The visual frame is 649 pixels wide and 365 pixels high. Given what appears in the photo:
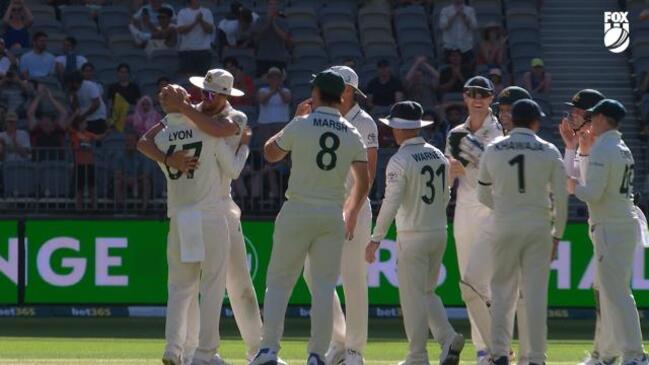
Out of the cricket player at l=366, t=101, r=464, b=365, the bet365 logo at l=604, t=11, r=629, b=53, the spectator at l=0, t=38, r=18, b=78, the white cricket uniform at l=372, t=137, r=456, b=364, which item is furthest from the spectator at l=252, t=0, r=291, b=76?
the white cricket uniform at l=372, t=137, r=456, b=364

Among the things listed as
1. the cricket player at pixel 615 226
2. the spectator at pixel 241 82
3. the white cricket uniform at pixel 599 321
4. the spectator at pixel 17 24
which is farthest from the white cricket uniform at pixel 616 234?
the spectator at pixel 17 24

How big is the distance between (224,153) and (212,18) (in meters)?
11.6

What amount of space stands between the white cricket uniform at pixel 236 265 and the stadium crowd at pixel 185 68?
7203 mm

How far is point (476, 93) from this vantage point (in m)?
13.2

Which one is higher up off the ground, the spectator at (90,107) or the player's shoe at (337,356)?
the spectator at (90,107)

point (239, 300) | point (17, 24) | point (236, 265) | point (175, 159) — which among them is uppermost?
point (17, 24)

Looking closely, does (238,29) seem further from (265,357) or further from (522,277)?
(265,357)

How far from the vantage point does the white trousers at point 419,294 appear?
12906 millimetres

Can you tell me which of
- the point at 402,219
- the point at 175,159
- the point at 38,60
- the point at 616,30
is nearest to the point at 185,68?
the point at 38,60

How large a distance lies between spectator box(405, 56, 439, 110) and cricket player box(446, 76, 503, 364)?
9.29m

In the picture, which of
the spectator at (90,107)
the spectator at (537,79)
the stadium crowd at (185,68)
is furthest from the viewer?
the spectator at (537,79)

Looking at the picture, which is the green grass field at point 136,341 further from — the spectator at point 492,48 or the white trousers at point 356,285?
the spectator at point 492,48

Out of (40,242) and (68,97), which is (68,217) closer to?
(40,242)

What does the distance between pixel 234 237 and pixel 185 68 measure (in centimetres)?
1102
